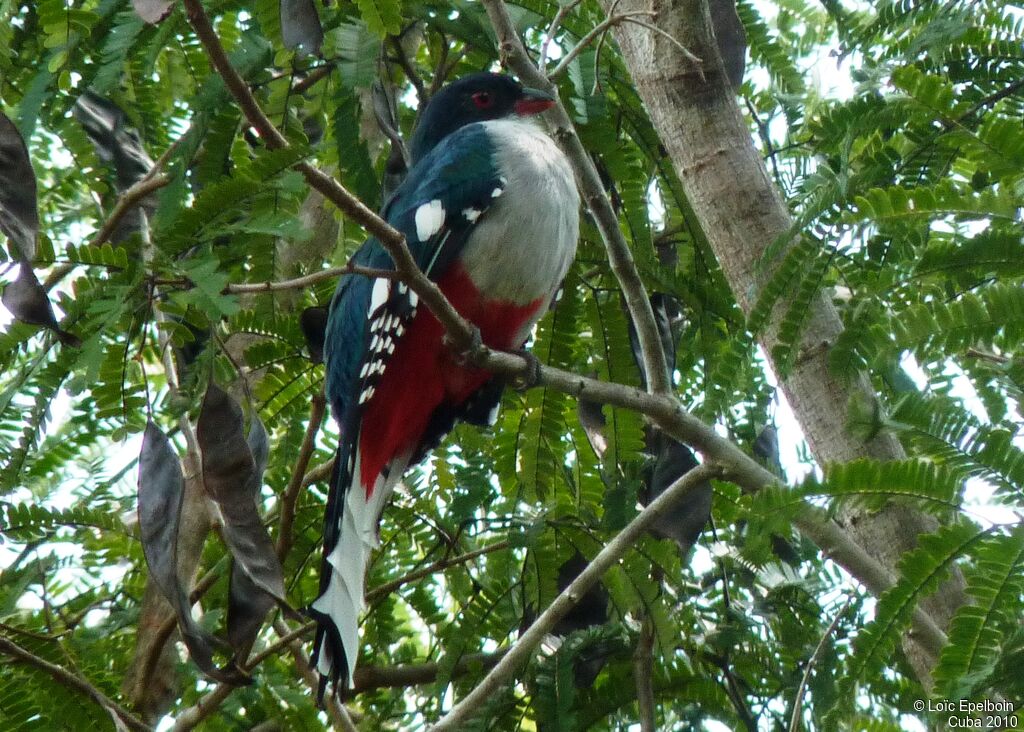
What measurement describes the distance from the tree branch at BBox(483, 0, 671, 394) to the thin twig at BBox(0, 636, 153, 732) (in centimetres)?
162

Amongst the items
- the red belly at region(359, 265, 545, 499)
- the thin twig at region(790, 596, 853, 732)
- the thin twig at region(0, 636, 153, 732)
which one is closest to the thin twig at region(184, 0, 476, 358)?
the red belly at region(359, 265, 545, 499)

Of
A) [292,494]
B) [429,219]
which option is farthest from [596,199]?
[292,494]

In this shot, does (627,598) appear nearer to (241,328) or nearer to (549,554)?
(549,554)

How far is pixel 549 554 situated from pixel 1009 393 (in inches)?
53.2

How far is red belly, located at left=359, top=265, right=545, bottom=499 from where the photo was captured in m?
3.79

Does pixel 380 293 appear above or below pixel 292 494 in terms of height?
above

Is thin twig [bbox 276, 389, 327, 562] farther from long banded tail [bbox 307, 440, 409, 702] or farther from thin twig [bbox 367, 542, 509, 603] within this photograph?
thin twig [bbox 367, 542, 509, 603]

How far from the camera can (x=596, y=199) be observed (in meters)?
2.93

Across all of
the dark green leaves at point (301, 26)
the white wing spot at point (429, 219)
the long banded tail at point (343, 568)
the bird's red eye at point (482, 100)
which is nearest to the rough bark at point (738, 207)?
the white wing spot at point (429, 219)

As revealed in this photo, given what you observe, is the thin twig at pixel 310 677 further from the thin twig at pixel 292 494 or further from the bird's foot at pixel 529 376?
the bird's foot at pixel 529 376

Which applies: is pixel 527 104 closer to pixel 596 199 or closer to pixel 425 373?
pixel 425 373

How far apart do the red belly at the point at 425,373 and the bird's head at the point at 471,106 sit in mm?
892

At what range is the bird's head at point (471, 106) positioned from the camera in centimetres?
439

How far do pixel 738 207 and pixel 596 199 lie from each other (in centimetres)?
59
